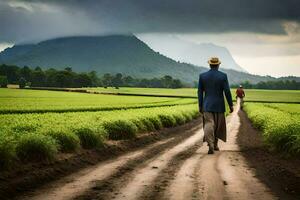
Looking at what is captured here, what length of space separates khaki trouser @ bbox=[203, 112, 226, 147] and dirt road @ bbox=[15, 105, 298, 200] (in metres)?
1.26

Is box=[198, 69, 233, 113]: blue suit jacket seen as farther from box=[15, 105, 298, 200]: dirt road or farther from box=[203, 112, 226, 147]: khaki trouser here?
box=[15, 105, 298, 200]: dirt road

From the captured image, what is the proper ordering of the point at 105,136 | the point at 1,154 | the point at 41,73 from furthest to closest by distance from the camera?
the point at 41,73, the point at 105,136, the point at 1,154

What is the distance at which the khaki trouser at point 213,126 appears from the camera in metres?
A: 16.4

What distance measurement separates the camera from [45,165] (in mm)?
12141

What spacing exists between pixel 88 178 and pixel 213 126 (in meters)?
6.82

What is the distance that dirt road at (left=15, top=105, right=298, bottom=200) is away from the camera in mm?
8977

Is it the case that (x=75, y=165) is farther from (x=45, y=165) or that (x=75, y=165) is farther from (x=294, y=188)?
(x=294, y=188)

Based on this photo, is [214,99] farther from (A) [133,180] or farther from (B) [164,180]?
(A) [133,180]

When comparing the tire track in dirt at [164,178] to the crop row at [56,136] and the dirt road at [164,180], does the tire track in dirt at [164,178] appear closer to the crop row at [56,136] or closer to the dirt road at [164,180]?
the dirt road at [164,180]

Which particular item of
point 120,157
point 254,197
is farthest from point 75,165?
point 254,197

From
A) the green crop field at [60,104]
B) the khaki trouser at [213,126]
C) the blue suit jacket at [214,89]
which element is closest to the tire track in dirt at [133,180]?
the khaki trouser at [213,126]

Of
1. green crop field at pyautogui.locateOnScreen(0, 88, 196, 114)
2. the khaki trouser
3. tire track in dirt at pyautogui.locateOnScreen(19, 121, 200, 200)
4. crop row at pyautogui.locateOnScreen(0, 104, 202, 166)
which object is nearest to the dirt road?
tire track in dirt at pyautogui.locateOnScreen(19, 121, 200, 200)

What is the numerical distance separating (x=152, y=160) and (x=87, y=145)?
2899 millimetres

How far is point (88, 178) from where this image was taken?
10844 millimetres
